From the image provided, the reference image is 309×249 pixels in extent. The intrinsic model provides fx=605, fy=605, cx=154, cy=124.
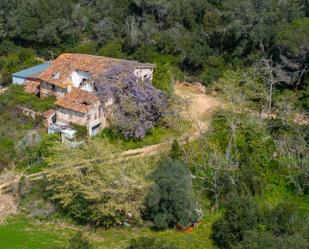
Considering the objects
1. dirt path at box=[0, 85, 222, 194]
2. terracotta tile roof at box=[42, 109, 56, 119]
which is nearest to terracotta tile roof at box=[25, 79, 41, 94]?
terracotta tile roof at box=[42, 109, 56, 119]

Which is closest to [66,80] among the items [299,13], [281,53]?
[281,53]

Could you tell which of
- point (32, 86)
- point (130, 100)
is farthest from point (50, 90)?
point (130, 100)

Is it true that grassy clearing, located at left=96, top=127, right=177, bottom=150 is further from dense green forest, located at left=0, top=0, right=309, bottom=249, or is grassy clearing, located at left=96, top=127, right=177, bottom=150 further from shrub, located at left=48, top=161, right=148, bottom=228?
shrub, located at left=48, top=161, right=148, bottom=228

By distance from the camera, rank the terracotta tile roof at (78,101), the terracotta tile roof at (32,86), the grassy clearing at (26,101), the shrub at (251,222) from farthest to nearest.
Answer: the terracotta tile roof at (32,86) → the grassy clearing at (26,101) → the terracotta tile roof at (78,101) → the shrub at (251,222)

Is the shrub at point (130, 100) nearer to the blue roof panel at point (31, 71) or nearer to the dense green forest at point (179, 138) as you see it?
the dense green forest at point (179, 138)

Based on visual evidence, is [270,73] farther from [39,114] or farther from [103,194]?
[39,114]

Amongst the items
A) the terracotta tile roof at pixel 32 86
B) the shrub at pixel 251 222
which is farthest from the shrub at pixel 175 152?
the terracotta tile roof at pixel 32 86

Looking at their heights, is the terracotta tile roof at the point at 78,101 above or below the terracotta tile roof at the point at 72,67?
below

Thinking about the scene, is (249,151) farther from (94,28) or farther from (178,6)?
(94,28)
